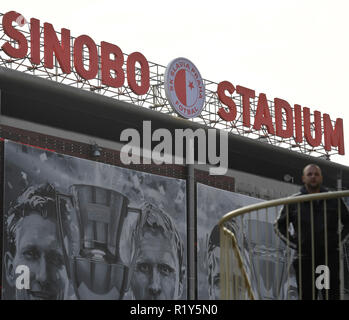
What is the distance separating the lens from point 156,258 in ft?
109

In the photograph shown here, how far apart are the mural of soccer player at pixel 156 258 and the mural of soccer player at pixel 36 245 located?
3385 millimetres

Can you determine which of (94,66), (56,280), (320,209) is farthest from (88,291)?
(320,209)

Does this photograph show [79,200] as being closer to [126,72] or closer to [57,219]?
[57,219]

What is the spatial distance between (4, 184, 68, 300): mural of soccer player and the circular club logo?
23.5 ft

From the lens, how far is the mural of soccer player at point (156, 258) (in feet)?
106

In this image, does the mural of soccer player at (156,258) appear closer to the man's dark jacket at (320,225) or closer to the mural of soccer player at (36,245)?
the mural of soccer player at (36,245)

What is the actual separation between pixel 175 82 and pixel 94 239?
7336 mm

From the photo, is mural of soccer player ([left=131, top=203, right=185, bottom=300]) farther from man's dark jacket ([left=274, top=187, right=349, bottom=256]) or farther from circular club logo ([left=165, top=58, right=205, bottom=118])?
man's dark jacket ([left=274, top=187, right=349, bottom=256])

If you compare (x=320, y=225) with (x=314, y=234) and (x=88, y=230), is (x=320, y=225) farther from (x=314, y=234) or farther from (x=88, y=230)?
(x=88, y=230)

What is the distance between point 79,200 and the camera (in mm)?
30953

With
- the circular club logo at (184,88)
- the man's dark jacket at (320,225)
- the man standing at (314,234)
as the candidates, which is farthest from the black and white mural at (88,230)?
the man's dark jacket at (320,225)

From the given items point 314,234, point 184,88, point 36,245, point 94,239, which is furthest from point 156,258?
point 314,234
